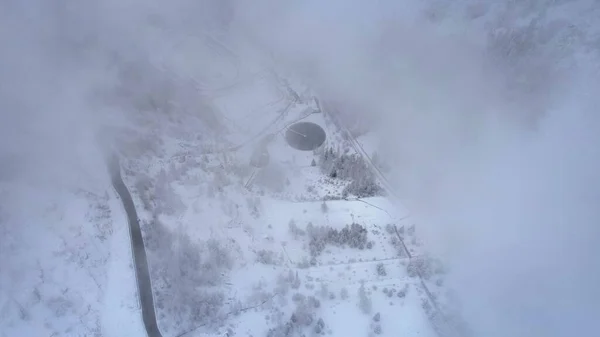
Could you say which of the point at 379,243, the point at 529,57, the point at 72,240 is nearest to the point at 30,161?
the point at 72,240

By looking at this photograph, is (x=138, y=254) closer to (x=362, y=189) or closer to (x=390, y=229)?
(x=362, y=189)

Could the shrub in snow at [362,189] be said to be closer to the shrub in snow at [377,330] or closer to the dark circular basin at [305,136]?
the dark circular basin at [305,136]

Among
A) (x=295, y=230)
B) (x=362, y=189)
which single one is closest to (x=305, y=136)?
(x=362, y=189)

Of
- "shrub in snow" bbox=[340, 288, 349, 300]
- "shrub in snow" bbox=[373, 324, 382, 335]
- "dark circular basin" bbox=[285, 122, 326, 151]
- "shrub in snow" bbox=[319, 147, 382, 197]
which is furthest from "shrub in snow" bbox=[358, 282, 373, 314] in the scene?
"dark circular basin" bbox=[285, 122, 326, 151]

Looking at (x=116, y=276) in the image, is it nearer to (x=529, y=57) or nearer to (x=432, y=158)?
(x=432, y=158)

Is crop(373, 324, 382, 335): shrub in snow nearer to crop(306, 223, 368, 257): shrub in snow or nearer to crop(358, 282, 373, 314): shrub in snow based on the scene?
crop(358, 282, 373, 314): shrub in snow

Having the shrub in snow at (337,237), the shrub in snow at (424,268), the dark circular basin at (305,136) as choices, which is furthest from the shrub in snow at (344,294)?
the dark circular basin at (305,136)
